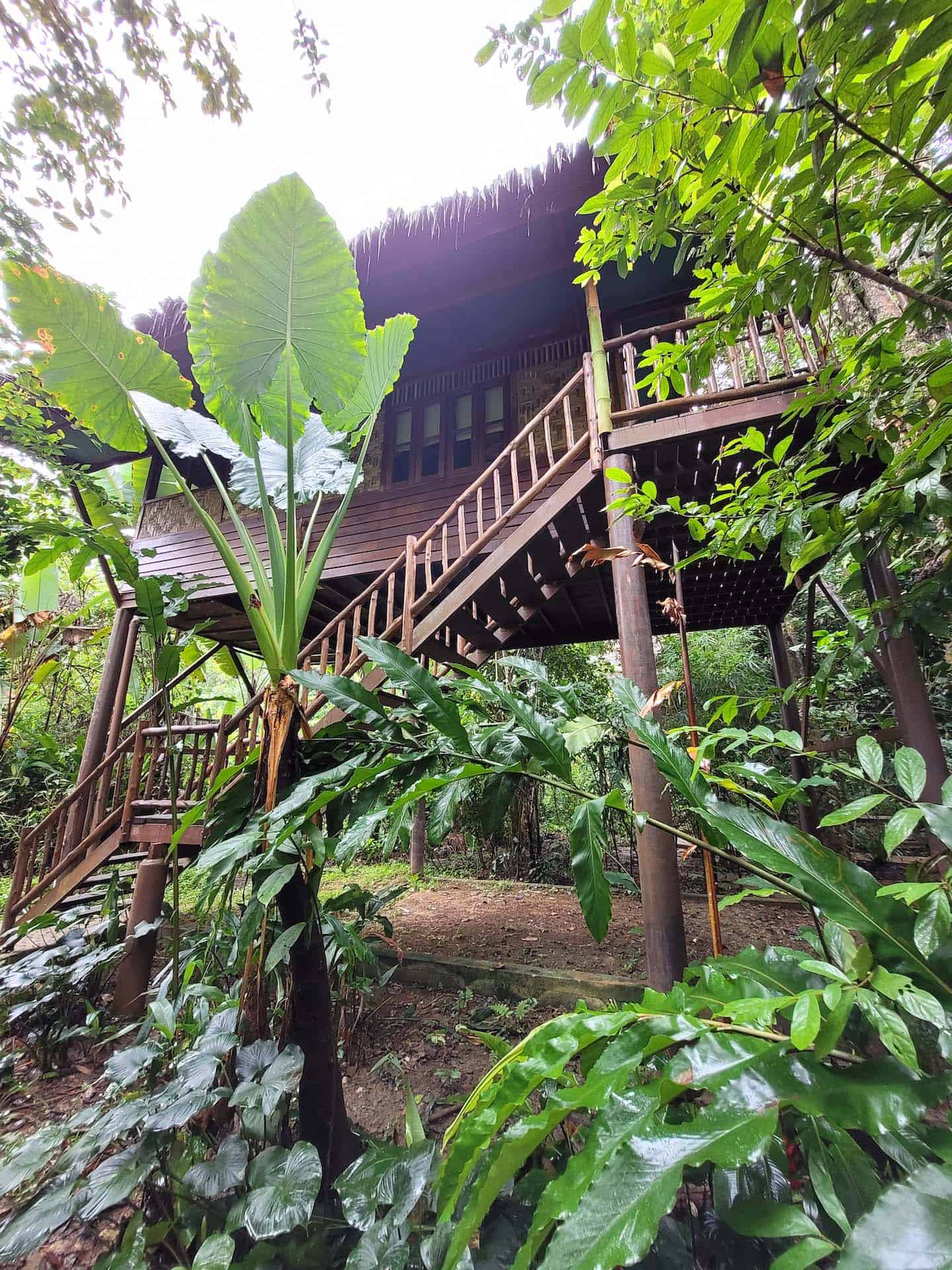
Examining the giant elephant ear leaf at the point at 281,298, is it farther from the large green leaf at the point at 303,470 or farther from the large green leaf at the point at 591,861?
the large green leaf at the point at 591,861

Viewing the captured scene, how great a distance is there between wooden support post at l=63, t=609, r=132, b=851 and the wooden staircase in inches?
37.0

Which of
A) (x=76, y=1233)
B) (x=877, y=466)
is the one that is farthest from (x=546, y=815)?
(x=76, y=1233)

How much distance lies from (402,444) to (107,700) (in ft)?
15.4

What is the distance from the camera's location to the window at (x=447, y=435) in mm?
5930

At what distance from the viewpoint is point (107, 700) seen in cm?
588

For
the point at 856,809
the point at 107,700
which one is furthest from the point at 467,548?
the point at 107,700

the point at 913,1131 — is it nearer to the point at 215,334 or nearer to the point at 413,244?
the point at 215,334

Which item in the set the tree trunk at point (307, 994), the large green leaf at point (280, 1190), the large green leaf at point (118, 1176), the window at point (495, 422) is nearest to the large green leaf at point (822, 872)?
the tree trunk at point (307, 994)

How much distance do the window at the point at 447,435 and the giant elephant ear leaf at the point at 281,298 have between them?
352 cm

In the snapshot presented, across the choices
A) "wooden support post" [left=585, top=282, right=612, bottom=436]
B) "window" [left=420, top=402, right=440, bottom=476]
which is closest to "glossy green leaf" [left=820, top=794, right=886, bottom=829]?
"wooden support post" [left=585, top=282, right=612, bottom=436]

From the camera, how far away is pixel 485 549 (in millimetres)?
4320

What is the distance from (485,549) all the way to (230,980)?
3.34m

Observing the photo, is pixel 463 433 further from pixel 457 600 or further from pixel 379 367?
pixel 379 367

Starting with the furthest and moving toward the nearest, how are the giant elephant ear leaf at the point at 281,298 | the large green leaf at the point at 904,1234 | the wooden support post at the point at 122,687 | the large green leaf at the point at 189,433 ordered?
the wooden support post at the point at 122,687
the large green leaf at the point at 189,433
the giant elephant ear leaf at the point at 281,298
the large green leaf at the point at 904,1234
